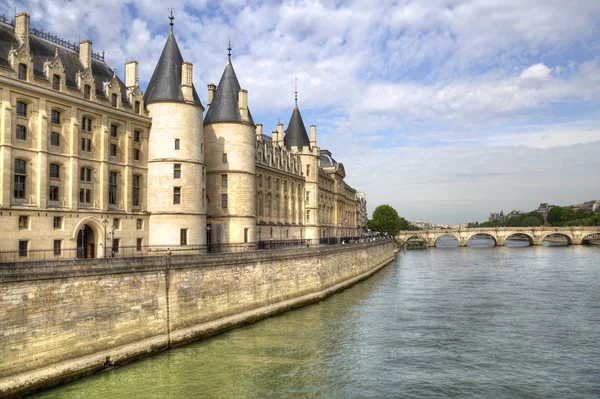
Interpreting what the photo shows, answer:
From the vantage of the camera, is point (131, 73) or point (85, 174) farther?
point (131, 73)

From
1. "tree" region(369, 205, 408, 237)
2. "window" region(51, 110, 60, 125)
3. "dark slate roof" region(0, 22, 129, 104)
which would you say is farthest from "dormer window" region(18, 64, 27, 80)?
"tree" region(369, 205, 408, 237)

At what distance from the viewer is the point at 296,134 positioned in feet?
215

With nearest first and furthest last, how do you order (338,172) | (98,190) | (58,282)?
(58,282) < (98,190) < (338,172)

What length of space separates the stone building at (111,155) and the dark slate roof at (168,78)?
0.28 feet

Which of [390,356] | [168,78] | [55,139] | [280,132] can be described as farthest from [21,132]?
[280,132]

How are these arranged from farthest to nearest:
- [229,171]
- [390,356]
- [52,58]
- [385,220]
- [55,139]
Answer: [385,220], [229,171], [52,58], [55,139], [390,356]

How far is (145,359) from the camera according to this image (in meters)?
22.2

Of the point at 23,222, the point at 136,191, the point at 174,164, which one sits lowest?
the point at 23,222

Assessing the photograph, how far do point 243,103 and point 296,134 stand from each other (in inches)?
979

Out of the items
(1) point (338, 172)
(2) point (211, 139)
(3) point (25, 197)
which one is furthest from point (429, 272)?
(3) point (25, 197)

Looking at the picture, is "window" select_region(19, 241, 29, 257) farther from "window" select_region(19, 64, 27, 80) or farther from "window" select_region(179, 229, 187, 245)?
"window" select_region(179, 229, 187, 245)

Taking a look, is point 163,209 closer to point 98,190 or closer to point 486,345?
point 98,190

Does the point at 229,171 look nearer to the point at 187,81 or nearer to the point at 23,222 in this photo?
the point at 187,81

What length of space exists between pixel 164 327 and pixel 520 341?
58.2ft
